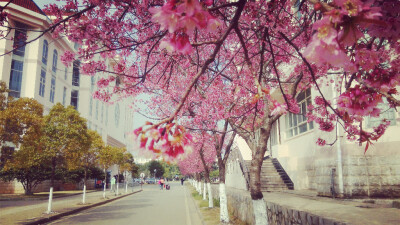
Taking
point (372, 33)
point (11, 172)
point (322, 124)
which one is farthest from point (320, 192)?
point (11, 172)

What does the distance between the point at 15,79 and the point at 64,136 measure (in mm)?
19340

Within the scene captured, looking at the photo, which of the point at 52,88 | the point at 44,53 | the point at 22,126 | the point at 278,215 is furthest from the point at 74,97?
the point at 278,215

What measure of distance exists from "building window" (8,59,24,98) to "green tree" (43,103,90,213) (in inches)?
666

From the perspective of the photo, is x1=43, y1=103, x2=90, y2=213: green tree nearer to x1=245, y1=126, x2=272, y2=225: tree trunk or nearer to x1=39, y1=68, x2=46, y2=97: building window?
x1=245, y1=126, x2=272, y2=225: tree trunk

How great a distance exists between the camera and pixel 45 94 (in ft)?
111

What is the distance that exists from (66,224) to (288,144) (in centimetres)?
1347

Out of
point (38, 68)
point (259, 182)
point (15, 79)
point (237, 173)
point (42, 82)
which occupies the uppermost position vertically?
point (38, 68)

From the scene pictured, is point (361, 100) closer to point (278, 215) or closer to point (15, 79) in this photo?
point (278, 215)

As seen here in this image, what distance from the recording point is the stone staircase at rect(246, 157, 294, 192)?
16000mm

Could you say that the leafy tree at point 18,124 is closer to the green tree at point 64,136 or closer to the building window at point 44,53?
the green tree at point 64,136

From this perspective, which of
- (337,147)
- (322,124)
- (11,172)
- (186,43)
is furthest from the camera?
(11,172)

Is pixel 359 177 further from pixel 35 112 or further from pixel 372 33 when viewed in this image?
pixel 35 112

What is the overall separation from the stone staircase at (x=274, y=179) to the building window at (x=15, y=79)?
80.9 ft

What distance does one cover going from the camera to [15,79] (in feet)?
99.1
